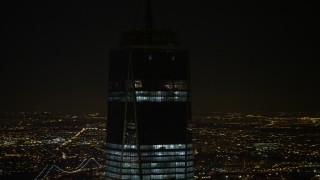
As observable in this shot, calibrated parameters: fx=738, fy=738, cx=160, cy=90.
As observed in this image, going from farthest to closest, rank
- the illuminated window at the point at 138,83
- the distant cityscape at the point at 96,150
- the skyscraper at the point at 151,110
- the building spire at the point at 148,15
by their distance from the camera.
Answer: the distant cityscape at the point at 96,150 < the building spire at the point at 148,15 < the skyscraper at the point at 151,110 < the illuminated window at the point at 138,83

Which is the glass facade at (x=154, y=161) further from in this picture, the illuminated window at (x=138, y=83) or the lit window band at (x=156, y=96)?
the illuminated window at (x=138, y=83)

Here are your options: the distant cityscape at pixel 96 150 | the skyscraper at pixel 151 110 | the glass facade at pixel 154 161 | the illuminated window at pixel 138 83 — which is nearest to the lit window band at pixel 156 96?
the skyscraper at pixel 151 110

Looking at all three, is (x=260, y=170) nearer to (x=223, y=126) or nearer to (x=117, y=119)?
(x=223, y=126)

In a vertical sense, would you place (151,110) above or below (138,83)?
below

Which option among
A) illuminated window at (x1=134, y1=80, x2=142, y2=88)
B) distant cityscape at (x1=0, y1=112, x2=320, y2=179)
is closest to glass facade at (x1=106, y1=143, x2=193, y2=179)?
illuminated window at (x1=134, y1=80, x2=142, y2=88)

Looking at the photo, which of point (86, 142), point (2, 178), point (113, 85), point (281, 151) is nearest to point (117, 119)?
point (113, 85)

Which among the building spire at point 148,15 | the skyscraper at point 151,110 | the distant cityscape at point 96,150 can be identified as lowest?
the distant cityscape at point 96,150

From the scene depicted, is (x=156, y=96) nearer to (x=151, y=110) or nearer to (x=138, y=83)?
(x=151, y=110)

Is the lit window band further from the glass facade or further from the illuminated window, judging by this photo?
the glass facade

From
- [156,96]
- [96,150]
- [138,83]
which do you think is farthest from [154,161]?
[96,150]
